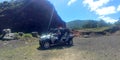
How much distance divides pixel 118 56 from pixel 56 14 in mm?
42828

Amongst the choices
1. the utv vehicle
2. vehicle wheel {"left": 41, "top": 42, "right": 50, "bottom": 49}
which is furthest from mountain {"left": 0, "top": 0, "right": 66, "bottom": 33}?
vehicle wheel {"left": 41, "top": 42, "right": 50, "bottom": 49}

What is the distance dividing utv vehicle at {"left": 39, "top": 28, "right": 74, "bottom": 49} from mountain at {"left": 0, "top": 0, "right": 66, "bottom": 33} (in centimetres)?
→ 2246

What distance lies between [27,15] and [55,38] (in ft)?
85.7

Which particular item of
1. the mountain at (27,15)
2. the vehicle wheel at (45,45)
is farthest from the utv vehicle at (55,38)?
the mountain at (27,15)

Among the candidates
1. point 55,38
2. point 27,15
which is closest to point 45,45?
point 55,38

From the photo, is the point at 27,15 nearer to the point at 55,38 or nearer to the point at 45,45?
the point at 55,38

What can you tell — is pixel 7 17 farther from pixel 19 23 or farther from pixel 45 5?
pixel 45 5

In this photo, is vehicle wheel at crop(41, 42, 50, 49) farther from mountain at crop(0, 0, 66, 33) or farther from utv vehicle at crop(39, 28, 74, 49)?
mountain at crop(0, 0, 66, 33)

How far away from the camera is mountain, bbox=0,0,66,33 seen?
2045 inches

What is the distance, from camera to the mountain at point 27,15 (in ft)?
170

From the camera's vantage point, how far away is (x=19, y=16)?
52.8 meters

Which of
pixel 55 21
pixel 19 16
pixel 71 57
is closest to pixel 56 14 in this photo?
pixel 55 21

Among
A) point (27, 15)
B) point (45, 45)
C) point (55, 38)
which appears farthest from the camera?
point (27, 15)

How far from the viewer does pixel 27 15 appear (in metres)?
53.5
